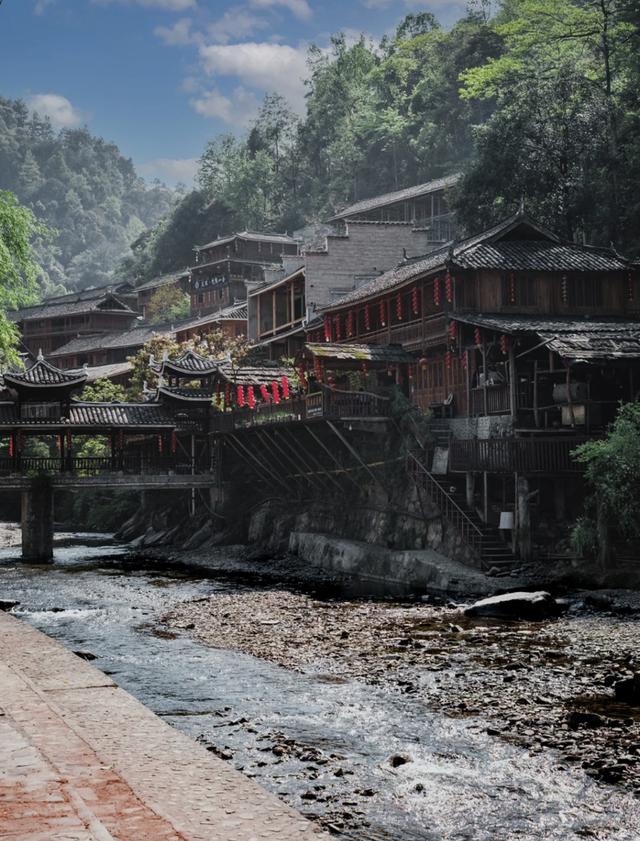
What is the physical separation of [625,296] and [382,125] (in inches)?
2214

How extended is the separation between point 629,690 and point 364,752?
4840 millimetres

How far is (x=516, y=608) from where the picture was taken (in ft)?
77.1

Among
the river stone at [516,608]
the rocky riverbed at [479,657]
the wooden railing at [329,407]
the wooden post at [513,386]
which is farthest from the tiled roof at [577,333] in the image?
the river stone at [516,608]

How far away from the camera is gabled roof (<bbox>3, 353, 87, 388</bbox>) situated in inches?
1834

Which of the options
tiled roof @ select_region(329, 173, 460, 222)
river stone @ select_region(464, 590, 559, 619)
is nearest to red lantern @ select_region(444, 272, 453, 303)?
river stone @ select_region(464, 590, 559, 619)

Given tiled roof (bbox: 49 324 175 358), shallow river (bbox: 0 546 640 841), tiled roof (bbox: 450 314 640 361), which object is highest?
tiled roof (bbox: 49 324 175 358)

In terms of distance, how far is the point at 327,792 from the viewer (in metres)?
10.8

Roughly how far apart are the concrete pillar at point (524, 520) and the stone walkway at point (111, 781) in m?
21.0

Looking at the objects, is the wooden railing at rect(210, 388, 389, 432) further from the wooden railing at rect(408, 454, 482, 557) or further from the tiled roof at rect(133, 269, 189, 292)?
the tiled roof at rect(133, 269, 189, 292)

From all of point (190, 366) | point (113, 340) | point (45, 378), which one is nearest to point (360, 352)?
point (190, 366)

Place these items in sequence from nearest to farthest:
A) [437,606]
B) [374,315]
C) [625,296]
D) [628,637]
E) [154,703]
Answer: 1. [154,703]
2. [628,637]
3. [437,606]
4. [625,296]
5. [374,315]

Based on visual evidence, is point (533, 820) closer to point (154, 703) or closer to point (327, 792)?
point (327, 792)

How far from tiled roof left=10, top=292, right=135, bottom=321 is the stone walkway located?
8359cm

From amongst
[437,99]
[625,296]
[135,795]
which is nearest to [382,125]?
[437,99]
